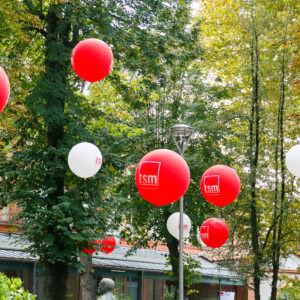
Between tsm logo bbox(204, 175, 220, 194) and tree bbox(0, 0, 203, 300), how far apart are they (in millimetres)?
3745

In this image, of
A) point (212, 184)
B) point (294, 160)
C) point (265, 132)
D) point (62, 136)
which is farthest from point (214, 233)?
point (62, 136)

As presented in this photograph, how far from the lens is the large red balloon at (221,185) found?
864 centimetres

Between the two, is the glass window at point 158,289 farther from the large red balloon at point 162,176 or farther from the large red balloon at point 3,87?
the large red balloon at point 3,87

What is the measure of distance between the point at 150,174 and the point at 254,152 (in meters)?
7.48

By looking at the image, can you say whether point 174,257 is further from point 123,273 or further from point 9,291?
point 9,291

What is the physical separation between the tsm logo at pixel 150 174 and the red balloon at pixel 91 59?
5.94ft

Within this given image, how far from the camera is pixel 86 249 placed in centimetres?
1198

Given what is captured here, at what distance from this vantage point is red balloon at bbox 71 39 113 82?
7484mm

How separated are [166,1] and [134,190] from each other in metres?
6.72

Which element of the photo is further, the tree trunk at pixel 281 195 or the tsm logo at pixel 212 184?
the tree trunk at pixel 281 195

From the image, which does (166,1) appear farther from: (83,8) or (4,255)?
(4,255)

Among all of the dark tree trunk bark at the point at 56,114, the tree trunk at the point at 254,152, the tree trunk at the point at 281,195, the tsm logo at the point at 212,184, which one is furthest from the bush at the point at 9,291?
the tree trunk at the point at 281,195

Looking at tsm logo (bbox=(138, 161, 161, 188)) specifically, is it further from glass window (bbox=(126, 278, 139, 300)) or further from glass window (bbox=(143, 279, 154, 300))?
glass window (bbox=(143, 279, 154, 300))

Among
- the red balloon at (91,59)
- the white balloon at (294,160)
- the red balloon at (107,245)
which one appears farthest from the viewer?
the red balloon at (107,245)
